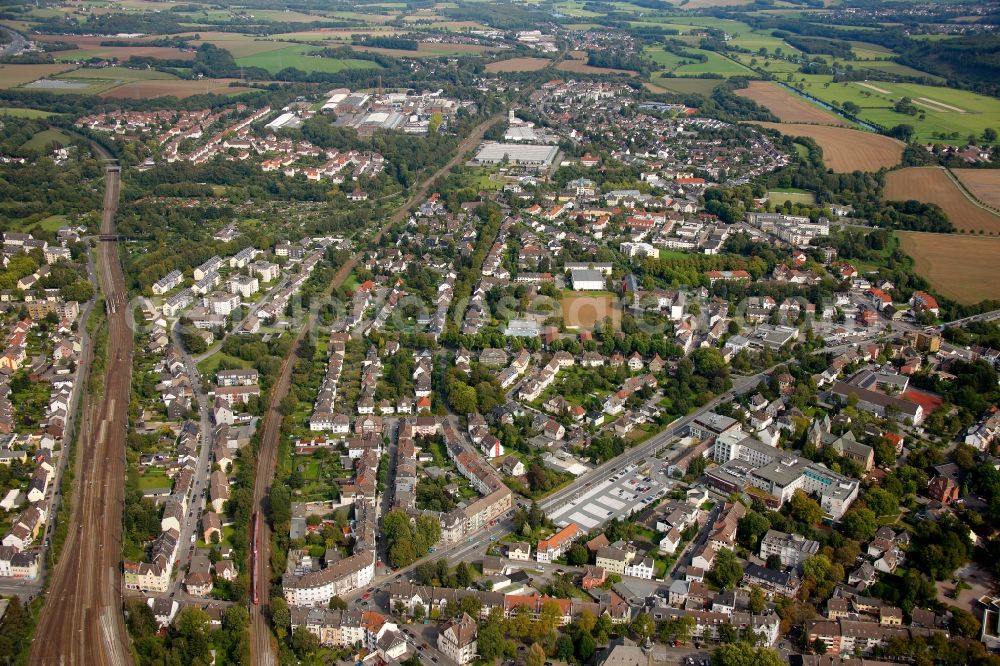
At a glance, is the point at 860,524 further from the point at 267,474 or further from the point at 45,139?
the point at 45,139

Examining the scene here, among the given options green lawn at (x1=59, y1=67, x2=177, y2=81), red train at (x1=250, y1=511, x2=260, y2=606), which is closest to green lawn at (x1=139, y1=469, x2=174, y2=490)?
red train at (x1=250, y1=511, x2=260, y2=606)

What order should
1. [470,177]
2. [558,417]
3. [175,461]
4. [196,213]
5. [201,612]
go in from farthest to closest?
[470,177], [196,213], [558,417], [175,461], [201,612]

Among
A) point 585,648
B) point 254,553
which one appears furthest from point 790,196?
point 254,553

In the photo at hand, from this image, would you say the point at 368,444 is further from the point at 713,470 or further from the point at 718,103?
the point at 718,103

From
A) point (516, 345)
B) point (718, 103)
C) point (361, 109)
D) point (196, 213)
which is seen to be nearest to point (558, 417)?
point (516, 345)

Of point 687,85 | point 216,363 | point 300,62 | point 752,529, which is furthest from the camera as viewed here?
point 300,62

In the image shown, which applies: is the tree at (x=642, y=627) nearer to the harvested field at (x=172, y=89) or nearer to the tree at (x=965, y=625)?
the tree at (x=965, y=625)

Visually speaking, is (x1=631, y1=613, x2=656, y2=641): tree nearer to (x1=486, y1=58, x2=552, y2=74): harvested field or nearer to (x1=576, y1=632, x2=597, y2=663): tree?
(x1=576, y1=632, x2=597, y2=663): tree
